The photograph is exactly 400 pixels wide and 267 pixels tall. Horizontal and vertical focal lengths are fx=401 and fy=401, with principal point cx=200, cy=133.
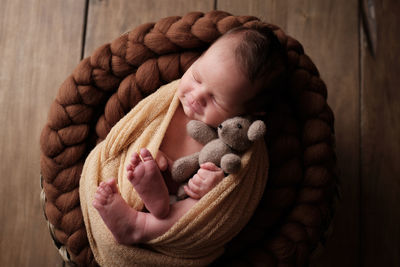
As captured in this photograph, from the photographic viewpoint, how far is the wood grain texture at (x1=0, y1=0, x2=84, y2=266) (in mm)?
1117

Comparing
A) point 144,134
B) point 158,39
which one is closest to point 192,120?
point 144,134

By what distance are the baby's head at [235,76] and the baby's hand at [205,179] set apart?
99 mm

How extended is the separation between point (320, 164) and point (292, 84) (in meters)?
0.19

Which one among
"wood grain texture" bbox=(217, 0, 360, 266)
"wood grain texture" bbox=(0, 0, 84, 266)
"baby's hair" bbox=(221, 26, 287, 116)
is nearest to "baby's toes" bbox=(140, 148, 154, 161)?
"baby's hair" bbox=(221, 26, 287, 116)

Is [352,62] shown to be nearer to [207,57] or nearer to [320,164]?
[320,164]

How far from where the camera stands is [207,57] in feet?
2.58

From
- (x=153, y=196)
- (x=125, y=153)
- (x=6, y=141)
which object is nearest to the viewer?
(x=153, y=196)

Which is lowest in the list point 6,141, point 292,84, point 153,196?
point 6,141

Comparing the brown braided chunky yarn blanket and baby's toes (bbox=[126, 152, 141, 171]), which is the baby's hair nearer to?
the brown braided chunky yarn blanket

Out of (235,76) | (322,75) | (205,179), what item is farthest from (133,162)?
(322,75)

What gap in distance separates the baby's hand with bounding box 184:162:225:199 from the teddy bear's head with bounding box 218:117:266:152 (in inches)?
2.2

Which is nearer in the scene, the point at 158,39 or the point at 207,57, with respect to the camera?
the point at 207,57

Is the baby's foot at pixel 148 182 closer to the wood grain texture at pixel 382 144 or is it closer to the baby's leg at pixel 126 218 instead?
the baby's leg at pixel 126 218

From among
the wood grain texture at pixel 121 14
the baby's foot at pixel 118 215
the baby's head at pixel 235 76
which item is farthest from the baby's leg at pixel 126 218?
the wood grain texture at pixel 121 14
